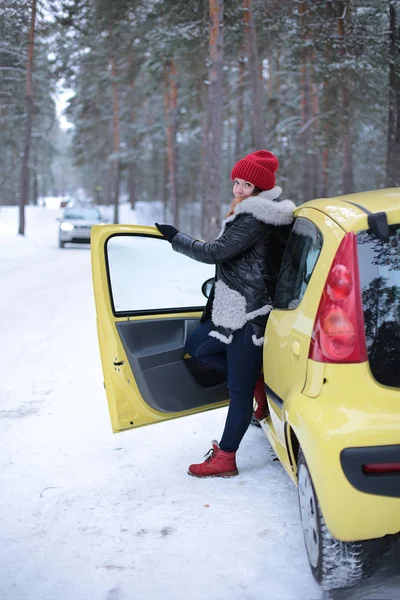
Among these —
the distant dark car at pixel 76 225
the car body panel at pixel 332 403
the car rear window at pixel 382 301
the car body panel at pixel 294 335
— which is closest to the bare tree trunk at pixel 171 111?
the distant dark car at pixel 76 225

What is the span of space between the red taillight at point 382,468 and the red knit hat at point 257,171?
192 cm

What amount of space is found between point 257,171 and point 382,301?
1.47 m

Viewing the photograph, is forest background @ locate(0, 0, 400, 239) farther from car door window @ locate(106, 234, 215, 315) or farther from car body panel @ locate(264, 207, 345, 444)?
car body panel @ locate(264, 207, 345, 444)

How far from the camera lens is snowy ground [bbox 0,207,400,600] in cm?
268

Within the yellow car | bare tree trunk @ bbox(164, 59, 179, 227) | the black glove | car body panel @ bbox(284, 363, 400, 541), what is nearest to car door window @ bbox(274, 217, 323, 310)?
the yellow car

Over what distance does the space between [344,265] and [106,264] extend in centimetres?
175

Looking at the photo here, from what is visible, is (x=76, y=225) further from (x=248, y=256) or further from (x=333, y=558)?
(x=333, y=558)

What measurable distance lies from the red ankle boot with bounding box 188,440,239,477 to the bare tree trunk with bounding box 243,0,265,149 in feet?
49.4

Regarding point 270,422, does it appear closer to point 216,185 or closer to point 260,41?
point 216,185

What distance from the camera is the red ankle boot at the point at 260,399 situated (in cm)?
393

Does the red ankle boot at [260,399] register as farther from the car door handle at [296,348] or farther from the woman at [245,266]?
the car door handle at [296,348]

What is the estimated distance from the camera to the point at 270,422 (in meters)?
3.63

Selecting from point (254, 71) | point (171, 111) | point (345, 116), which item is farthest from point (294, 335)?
point (171, 111)

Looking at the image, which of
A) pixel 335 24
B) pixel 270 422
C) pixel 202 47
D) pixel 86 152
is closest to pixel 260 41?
pixel 202 47
